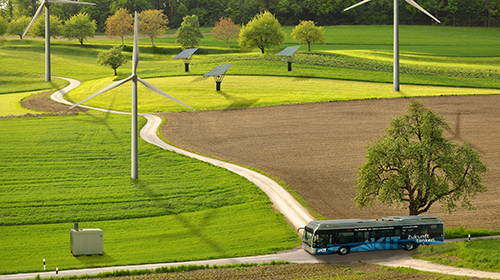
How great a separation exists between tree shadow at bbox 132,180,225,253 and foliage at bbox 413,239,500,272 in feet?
53.0

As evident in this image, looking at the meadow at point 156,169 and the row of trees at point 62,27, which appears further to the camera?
the row of trees at point 62,27

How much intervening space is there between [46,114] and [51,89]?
1225 inches

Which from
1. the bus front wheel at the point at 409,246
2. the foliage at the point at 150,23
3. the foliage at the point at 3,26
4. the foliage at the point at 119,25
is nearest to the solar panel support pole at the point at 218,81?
the bus front wheel at the point at 409,246

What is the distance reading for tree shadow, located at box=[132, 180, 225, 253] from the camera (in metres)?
40.9

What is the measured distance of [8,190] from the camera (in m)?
50.7

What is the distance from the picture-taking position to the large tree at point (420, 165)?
40.5 m

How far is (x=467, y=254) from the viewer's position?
35406mm

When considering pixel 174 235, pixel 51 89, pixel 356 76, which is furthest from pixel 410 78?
pixel 51 89

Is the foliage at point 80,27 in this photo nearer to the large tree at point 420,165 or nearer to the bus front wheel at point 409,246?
the large tree at point 420,165

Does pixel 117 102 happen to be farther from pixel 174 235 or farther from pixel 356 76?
pixel 174 235

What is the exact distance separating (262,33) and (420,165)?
311ft

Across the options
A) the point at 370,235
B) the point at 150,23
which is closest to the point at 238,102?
the point at 370,235

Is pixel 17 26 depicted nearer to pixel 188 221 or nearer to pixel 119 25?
pixel 119 25

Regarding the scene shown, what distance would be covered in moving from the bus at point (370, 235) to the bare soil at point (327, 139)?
6417 millimetres
